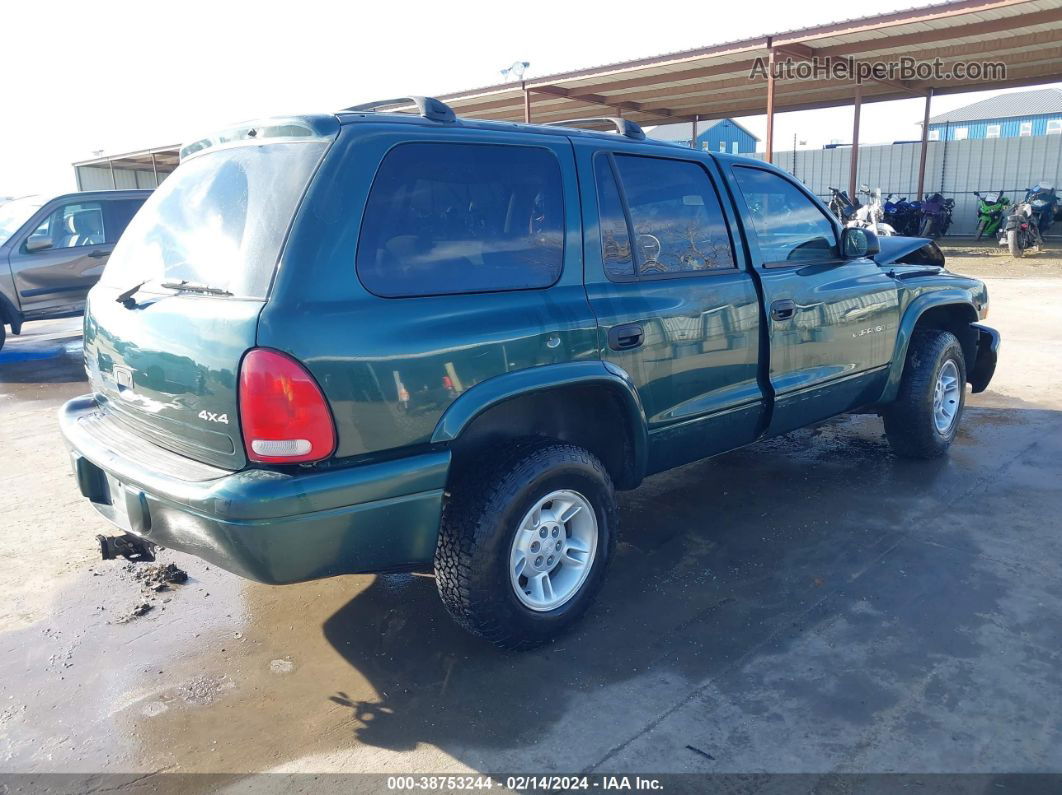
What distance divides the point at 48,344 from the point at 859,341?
1036 centimetres

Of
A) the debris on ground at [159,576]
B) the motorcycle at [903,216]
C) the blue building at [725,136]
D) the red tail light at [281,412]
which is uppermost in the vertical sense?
the blue building at [725,136]

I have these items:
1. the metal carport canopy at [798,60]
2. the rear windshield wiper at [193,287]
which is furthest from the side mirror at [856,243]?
the metal carport canopy at [798,60]

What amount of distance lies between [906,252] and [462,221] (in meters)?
3.34

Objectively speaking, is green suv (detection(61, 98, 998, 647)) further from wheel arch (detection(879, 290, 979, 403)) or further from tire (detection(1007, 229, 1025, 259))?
tire (detection(1007, 229, 1025, 259))

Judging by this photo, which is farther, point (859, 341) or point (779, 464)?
point (779, 464)

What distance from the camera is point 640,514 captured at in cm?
446

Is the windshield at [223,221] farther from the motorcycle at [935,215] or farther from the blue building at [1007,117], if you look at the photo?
the blue building at [1007,117]

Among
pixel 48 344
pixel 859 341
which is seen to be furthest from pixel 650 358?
pixel 48 344

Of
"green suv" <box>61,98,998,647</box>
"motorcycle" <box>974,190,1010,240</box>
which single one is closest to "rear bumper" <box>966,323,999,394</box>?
"green suv" <box>61,98,998,647</box>

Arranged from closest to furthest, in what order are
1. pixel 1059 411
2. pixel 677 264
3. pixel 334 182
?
pixel 334 182, pixel 677 264, pixel 1059 411

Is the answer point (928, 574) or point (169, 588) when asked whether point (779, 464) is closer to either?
point (928, 574)

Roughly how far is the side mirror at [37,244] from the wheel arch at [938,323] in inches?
368

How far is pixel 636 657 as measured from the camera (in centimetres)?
305

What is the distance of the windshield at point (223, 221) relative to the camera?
2.58 metres
